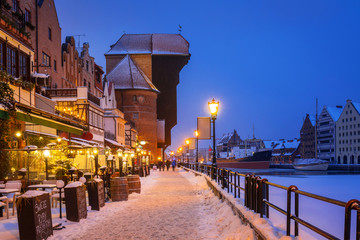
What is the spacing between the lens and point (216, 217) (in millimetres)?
10203

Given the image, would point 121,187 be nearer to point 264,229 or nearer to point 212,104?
point 212,104

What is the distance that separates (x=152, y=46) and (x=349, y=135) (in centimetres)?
6120

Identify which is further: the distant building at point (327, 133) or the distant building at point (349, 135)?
the distant building at point (327, 133)

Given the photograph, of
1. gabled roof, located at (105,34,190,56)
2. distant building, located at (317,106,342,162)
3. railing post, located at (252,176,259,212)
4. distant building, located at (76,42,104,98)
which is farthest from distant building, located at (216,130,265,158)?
railing post, located at (252,176,259,212)

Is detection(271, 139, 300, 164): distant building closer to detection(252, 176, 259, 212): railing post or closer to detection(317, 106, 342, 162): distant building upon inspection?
detection(317, 106, 342, 162): distant building

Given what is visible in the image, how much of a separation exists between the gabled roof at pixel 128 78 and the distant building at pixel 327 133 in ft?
202

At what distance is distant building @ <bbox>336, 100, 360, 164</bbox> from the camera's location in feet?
311

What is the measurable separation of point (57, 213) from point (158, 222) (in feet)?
11.1

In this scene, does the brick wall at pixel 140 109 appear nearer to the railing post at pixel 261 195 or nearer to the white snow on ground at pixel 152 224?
the white snow on ground at pixel 152 224

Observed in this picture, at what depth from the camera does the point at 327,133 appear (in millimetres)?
109312

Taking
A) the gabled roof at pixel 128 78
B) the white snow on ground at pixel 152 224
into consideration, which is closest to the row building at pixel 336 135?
the gabled roof at pixel 128 78

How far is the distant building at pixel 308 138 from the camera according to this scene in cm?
11575

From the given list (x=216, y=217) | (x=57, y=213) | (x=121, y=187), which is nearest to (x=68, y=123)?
(x=121, y=187)

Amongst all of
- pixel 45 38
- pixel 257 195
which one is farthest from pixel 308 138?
pixel 257 195
